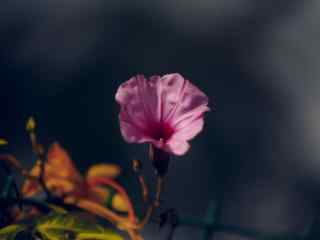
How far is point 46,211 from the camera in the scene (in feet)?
2.78

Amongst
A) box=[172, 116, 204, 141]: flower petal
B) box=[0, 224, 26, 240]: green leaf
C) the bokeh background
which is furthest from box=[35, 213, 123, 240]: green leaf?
the bokeh background

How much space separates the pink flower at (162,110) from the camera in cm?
76

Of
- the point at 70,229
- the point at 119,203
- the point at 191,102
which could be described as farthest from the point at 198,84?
the point at 70,229

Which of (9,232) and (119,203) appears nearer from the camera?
(9,232)

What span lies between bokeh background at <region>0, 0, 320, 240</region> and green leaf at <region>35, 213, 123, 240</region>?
1.26m

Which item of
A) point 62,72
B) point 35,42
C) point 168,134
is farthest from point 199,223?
point 35,42

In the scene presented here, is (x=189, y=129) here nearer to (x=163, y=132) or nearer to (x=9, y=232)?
(x=163, y=132)

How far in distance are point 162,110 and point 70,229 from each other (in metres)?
0.22

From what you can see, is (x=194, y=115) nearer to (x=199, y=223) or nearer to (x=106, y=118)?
(x=199, y=223)

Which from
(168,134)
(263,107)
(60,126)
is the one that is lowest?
(60,126)

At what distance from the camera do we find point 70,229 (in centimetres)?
72

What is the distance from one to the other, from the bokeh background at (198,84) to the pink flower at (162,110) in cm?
117

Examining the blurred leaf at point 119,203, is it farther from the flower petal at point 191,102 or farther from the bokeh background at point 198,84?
the bokeh background at point 198,84

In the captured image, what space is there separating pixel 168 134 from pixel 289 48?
1.88 metres
